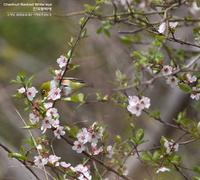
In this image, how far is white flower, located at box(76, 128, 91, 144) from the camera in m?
1.94

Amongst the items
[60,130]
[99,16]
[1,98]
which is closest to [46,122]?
[60,130]

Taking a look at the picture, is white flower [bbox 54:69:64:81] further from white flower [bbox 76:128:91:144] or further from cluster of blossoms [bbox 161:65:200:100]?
cluster of blossoms [bbox 161:65:200:100]

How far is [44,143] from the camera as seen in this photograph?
6.46 feet

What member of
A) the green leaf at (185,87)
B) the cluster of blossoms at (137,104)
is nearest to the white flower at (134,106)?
the cluster of blossoms at (137,104)

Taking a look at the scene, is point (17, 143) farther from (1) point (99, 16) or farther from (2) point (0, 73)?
(1) point (99, 16)

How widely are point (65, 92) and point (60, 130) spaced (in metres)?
0.23

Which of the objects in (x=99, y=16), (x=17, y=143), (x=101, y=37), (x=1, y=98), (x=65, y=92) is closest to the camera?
(x=65, y=92)

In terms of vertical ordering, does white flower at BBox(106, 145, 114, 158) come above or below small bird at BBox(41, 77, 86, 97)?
below

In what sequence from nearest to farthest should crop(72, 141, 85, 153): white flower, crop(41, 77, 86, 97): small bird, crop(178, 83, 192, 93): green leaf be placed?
crop(178, 83, 192, 93): green leaf, crop(72, 141, 85, 153): white flower, crop(41, 77, 86, 97): small bird

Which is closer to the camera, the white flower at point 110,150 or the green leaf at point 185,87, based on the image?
the green leaf at point 185,87

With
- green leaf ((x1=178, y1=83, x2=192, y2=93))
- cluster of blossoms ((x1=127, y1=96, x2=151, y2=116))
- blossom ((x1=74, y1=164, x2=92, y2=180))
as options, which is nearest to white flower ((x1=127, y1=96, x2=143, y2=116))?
cluster of blossoms ((x1=127, y1=96, x2=151, y2=116))

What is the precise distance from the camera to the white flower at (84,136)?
194 centimetres

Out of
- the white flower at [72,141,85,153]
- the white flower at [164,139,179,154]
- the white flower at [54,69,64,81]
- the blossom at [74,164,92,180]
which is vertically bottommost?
the blossom at [74,164,92,180]

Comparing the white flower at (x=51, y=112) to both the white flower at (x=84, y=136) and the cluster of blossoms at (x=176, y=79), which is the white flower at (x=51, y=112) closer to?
the white flower at (x=84, y=136)
